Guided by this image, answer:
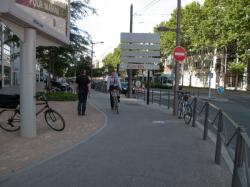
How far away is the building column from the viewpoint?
31.9 feet

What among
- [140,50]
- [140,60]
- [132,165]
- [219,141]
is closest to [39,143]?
[132,165]

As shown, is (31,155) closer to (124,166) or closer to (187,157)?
(124,166)

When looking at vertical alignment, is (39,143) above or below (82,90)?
below

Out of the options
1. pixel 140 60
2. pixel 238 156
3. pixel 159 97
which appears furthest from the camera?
pixel 159 97

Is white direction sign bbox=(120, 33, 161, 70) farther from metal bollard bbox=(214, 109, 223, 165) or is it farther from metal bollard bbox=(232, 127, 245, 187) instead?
metal bollard bbox=(232, 127, 245, 187)

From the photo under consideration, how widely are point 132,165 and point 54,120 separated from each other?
14.7ft

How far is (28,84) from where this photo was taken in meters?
9.77

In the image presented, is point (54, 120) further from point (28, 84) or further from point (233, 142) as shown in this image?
point (233, 142)

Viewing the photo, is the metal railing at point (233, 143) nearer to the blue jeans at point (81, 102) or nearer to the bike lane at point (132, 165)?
the bike lane at point (132, 165)

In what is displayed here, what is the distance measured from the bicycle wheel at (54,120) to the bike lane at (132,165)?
1023 millimetres

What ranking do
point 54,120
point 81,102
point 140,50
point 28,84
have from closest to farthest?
point 28,84 → point 54,120 → point 81,102 → point 140,50

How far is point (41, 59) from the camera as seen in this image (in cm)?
2600

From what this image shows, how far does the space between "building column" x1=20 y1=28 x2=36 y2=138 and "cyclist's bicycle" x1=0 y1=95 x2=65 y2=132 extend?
0.73 meters

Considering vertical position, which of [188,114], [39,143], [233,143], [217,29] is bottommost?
[39,143]
